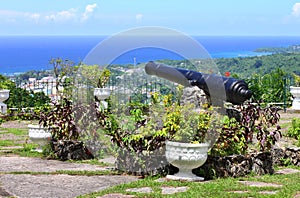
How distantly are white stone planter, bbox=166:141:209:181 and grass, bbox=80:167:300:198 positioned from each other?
25 cm

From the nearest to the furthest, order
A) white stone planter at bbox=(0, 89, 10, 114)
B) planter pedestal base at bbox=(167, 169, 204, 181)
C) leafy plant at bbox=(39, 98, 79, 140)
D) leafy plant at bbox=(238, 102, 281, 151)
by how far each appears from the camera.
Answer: planter pedestal base at bbox=(167, 169, 204, 181)
leafy plant at bbox=(238, 102, 281, 151)
leafy plant at bbox=(39, 98, 79, 140)
white stone planter at bbox=(0, 89, 10, 114)

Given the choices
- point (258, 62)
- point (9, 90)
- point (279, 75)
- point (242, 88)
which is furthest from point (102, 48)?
point (258, 62)

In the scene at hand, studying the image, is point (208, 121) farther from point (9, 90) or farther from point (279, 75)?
point (279, 75)

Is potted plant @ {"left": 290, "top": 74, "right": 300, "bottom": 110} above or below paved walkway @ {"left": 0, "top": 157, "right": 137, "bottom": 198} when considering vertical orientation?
above

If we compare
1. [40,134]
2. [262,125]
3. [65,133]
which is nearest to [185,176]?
[262,125]

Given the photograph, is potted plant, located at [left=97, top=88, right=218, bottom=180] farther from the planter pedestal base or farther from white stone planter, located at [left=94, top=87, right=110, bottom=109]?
white stone planter, located at [left=94, top=87, right=110, bottom=109]

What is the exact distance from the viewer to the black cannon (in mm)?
10375

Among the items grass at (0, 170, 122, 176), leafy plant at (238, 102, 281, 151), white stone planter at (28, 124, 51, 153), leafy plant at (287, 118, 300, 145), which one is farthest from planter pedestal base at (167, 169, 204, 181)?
leafy plant at (287, 118, 300, 145)

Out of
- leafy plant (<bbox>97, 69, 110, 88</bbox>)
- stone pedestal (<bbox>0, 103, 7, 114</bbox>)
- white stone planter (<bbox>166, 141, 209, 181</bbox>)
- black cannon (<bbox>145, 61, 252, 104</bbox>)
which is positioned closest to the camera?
white stone planter (<bbox>166, 141, 209, 181</bbox>)

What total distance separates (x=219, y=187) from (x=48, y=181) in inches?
90.3

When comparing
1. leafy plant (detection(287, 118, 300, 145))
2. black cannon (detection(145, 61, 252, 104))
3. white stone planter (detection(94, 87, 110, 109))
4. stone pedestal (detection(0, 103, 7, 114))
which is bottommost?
leafy plant (detection(287, 118, 300, 145))

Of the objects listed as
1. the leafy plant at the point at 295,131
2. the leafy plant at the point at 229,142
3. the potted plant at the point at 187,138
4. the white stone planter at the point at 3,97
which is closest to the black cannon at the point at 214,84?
the leafy plant at the point at 295,131

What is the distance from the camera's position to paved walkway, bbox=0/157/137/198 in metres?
6.57

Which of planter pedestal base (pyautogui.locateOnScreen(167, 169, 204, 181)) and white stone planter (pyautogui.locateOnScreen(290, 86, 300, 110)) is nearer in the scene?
planter pedestal base (pyautogui.locateOnScreen(167, 169, 204, 181))
